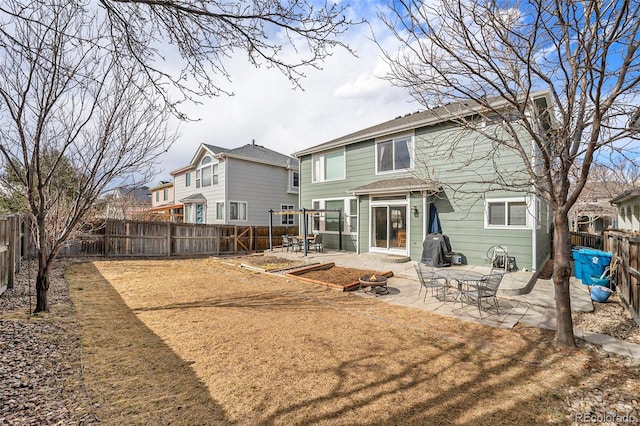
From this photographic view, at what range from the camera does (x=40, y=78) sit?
4617mm

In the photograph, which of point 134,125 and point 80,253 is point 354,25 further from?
point 80,253

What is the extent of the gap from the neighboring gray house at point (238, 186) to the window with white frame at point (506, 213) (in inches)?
521

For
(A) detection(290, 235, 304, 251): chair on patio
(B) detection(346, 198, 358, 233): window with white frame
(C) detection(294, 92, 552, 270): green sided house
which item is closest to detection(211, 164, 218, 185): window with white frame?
(C) detection(294, 92, 552, 270): green sided house

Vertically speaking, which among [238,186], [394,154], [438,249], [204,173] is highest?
[204,173]

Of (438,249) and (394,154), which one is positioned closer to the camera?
(438,249)

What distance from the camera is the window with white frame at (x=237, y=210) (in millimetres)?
18469

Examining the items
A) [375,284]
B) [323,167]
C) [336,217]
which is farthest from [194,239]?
[375,284]

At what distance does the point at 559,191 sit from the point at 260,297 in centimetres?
604

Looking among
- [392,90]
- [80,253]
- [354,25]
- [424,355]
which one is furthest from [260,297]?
[80,253]

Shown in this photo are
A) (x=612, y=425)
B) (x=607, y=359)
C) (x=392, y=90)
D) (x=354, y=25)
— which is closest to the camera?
(x=612, y=425)

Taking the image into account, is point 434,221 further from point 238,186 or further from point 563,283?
point 238,186

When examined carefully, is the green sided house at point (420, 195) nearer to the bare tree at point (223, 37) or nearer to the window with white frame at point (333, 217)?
the window with white frame at point (333, 217)

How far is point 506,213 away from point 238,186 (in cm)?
1481

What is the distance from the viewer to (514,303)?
6.41 metres
